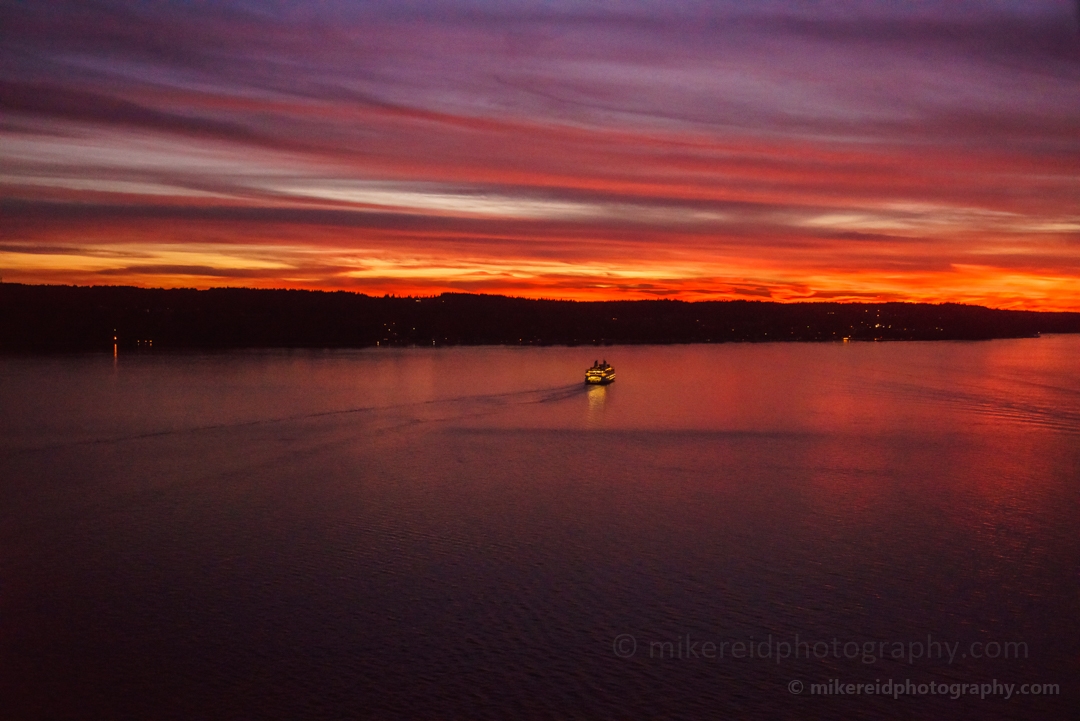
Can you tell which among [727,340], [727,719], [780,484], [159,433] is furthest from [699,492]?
[727,340]

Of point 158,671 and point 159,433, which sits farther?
point 159,433

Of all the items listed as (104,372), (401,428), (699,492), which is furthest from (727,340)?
(699,492)

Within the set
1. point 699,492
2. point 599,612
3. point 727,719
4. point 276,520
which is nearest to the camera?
point 727,719

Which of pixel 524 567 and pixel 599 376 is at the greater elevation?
pixel 599 376

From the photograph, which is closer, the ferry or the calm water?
the calm water

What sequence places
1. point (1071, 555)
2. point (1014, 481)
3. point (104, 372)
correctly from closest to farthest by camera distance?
point (1071, 555) → point (1014, 481) → point (104, 372)

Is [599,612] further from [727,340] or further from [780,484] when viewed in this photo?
[727,340]

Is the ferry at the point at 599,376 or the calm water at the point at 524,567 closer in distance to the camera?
the calm water at the point at 524,567

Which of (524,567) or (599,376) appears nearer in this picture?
(524,567)
